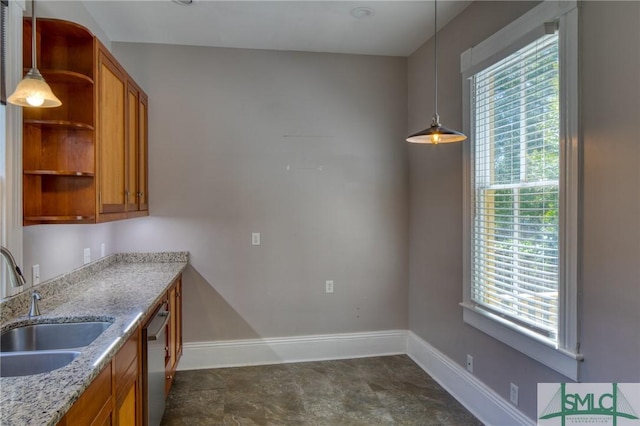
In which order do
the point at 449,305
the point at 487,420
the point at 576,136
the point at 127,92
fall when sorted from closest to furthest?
the point at 576,136
the point at 487,420
the point at 127,92
the point at 449,305

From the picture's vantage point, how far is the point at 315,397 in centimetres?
280

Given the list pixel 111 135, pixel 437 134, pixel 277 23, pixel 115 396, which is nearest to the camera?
pixel 115 396

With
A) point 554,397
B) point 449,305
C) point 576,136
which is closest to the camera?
point 576,136

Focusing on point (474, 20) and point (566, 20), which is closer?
point (566, 20)

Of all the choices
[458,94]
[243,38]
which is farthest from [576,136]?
[243,38]

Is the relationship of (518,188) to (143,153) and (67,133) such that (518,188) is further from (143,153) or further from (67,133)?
(143,153)

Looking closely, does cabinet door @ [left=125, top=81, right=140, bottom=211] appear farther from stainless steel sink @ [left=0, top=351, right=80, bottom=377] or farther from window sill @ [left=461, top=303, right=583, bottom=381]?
window sill @ [left=461, top=303, right=583, bottom=381]

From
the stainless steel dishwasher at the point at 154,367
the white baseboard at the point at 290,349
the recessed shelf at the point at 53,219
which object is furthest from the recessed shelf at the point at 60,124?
the white baseboard at the point at 290,349

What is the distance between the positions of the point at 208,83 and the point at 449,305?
2830 millimetres

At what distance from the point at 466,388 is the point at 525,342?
825 millimetres

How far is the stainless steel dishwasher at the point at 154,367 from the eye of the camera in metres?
1.94

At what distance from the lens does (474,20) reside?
2.56 m

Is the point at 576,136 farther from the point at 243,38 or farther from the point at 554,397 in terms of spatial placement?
the point at 243,38

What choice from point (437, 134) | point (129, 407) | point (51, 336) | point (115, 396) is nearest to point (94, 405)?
point (115, 396)
